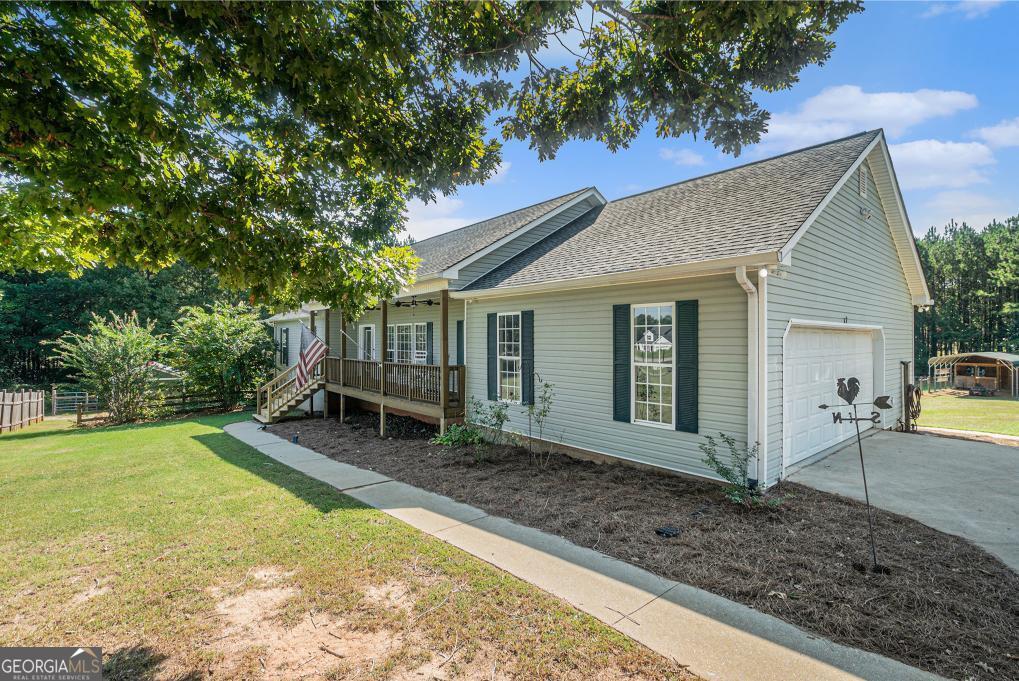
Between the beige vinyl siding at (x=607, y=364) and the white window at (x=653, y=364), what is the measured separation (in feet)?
0.56

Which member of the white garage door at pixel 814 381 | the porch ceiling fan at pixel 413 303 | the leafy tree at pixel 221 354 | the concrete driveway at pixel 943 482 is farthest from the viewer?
the leafy tree at pixel 221 354

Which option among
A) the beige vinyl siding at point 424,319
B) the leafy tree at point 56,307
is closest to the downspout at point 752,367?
the beige vinyl siding at point 424,319

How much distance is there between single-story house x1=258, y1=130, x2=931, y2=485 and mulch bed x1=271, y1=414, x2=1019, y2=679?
0.92 meters

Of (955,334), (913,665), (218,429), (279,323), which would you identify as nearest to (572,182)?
(913,665)

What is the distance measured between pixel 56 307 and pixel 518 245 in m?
33.9

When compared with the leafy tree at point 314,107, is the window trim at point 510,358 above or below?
below

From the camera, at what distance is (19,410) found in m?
15.0

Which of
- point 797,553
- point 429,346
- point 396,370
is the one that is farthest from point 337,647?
point 429,346

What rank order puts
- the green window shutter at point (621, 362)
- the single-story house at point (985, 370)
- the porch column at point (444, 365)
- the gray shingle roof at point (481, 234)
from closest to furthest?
the green window shutter at point (621, 362) < the porch column at point (444, 365) < the gray shingle roof at point (481, 234) < the single-story house at point (985, 370)

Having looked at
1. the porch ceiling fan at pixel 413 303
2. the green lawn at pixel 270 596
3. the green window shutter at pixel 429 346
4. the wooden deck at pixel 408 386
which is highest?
the porch ceiling fan at pixel 413 303

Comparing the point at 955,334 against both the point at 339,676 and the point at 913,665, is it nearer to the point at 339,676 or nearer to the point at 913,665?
the point at 913,665

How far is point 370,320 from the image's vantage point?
14.9 metres

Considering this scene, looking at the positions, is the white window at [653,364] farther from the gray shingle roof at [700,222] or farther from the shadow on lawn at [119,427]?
the shadow on lawn at [119,427]

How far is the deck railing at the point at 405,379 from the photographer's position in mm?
10219
